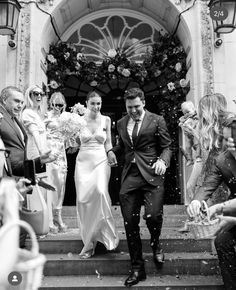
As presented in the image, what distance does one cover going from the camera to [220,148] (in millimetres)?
4109

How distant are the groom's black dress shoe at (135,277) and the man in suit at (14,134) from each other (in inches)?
55.6

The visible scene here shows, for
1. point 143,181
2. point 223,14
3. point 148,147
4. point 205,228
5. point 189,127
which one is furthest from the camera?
point 223,14

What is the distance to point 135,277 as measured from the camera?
13.1 feet

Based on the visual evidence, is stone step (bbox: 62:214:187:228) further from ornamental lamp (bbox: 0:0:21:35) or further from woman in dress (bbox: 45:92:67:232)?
ornamental lamp (bbox: 0:0:21:35)

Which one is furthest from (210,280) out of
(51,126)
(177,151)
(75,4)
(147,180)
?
(75,4)

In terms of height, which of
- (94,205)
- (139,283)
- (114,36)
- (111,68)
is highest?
(114,36)

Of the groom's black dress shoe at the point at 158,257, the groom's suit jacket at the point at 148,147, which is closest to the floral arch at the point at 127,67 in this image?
the groom's suit jacket at the point at 148,147

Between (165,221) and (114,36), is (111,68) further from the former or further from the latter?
(165,221)

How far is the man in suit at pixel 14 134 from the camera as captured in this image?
11.5ft

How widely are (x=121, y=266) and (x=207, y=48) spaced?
188 inches

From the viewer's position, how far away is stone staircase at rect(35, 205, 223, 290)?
13.1 feet

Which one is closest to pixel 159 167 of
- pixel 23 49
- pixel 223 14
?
pixel 223 14

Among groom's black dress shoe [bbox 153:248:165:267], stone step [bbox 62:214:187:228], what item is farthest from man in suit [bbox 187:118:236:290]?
stone step [bbox 62:214:187:228]

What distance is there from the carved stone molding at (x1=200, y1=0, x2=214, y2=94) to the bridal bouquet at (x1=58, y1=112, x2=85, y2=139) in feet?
10.5
